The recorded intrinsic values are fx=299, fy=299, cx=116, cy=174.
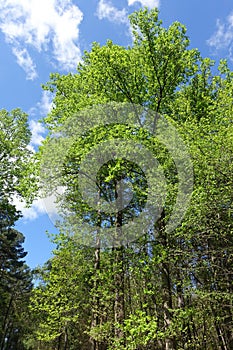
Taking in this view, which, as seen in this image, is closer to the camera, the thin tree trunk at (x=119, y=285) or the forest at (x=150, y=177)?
the forest at (x=150, y=177)

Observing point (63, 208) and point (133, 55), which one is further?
point (63, 208)

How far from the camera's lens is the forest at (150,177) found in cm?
879

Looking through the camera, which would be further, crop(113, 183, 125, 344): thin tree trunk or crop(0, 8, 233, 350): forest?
crop(113, 183, 125, 344): thin tree trunk

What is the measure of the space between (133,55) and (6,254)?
2997cm

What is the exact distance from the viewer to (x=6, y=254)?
35.1 metres

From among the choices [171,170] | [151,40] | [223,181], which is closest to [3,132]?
[151,40]

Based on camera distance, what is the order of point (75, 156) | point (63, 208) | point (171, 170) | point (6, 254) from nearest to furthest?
point (171, 170) < point (75, 156) < point (63, 208) < point (6, 254)

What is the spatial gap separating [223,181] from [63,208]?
786cm

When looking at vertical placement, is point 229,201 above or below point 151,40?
below

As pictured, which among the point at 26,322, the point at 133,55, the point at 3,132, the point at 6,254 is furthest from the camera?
the point at 26,322

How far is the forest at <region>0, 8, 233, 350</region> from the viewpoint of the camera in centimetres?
879

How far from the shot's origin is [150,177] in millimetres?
9641

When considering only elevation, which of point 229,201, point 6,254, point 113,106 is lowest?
point 229,201

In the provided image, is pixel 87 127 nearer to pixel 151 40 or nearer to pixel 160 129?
pixel 160 129
